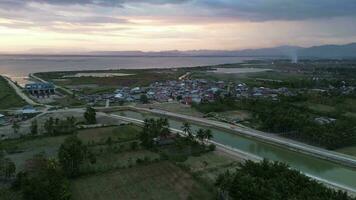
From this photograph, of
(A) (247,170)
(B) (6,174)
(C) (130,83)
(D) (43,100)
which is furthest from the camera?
(C) (130,83)

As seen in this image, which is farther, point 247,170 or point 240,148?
point 240,148

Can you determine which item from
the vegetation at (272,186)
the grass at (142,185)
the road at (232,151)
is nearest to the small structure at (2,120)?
the road at (232,151)

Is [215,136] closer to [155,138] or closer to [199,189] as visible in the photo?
[155,138]

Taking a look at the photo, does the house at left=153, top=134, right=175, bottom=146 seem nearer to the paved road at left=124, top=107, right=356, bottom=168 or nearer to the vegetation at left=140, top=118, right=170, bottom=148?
the vegetation at left=140, top=118, right=170, bottom=148

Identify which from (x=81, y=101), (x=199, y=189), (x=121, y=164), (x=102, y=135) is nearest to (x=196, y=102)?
(x=81, y=101)

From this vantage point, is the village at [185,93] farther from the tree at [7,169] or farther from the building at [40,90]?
the tree at [7,169]

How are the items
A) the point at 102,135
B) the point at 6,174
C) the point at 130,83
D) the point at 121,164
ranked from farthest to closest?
the point at 130,83
the point at 102,135
the point at 121,164
the point at 6,174

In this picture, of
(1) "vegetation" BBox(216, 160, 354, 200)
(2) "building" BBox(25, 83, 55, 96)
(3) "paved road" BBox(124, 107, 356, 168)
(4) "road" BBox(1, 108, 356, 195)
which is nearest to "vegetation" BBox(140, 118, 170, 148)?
(4) "road" BBox(1, 108, 356, 195)
